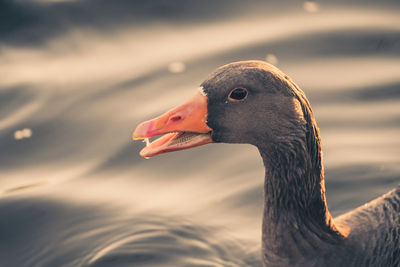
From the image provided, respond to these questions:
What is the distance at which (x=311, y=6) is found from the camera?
8977 millimetres

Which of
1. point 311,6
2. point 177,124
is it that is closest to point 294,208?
point 177,124

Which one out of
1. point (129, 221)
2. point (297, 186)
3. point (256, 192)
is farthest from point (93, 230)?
point (297, 186)

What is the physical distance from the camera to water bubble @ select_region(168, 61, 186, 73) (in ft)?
26.4

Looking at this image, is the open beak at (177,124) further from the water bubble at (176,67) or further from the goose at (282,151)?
the water bubble at (176,67)

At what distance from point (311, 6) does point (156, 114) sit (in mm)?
3035

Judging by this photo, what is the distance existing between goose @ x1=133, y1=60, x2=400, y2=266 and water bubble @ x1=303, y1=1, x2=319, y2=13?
4304 mm

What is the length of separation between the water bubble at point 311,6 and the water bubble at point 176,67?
6.80ft

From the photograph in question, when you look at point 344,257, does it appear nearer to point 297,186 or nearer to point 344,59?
point 297,186

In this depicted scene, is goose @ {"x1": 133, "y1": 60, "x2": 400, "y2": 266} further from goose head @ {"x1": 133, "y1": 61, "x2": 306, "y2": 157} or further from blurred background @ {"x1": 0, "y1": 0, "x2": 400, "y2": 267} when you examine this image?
blurred background @ {"x1": 0, "y1": 0, "x2": 400, "y2": 267}

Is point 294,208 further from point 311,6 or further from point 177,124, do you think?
point 311,6

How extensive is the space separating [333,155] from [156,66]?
2.56 m

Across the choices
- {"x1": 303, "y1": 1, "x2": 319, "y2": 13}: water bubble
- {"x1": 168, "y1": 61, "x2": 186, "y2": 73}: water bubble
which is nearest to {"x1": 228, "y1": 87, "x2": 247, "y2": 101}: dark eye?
{"x1": 168, "y1": 61, "x2": 186, "y2": 73}: water bubble

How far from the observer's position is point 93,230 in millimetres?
6207

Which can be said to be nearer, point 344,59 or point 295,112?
point 295,112
